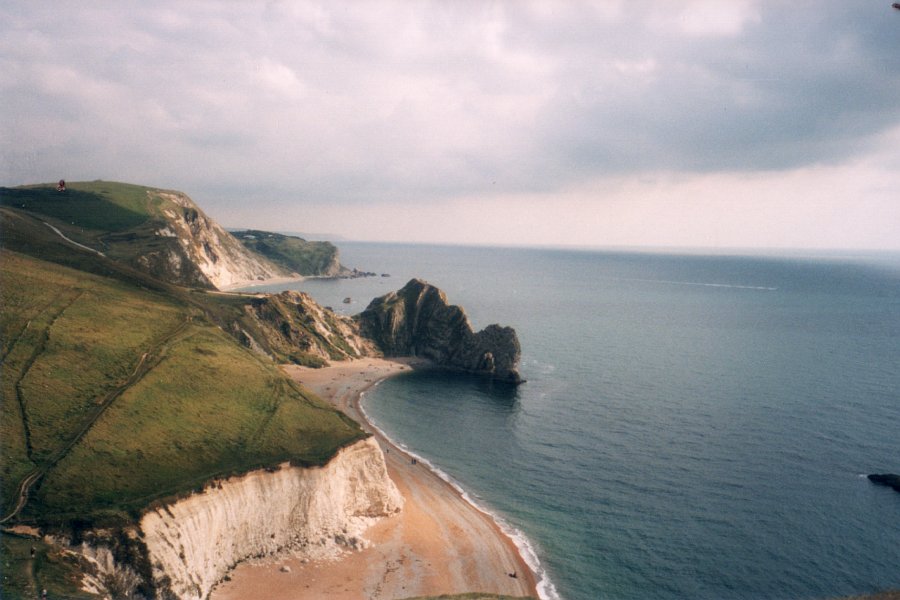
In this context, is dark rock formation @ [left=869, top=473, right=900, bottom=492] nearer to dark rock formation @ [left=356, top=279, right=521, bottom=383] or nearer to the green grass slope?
dark rock formation @ [left=356, top=279, right=521, bottom=383]

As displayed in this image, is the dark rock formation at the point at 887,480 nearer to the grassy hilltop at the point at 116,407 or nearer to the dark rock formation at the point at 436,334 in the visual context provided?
the dark rock formation at the point at 436,334

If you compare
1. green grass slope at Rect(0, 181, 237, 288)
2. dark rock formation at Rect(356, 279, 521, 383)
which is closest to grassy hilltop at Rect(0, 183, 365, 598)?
green grass slope at Rect(0, 181, 237, 288)

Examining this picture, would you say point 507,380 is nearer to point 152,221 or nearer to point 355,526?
point 355,526

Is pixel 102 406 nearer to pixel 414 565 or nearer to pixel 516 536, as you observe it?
pixel 414 565

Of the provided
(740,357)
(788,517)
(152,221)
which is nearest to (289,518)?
(788,517)

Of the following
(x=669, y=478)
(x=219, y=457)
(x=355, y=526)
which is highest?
(x=219, y=457)
